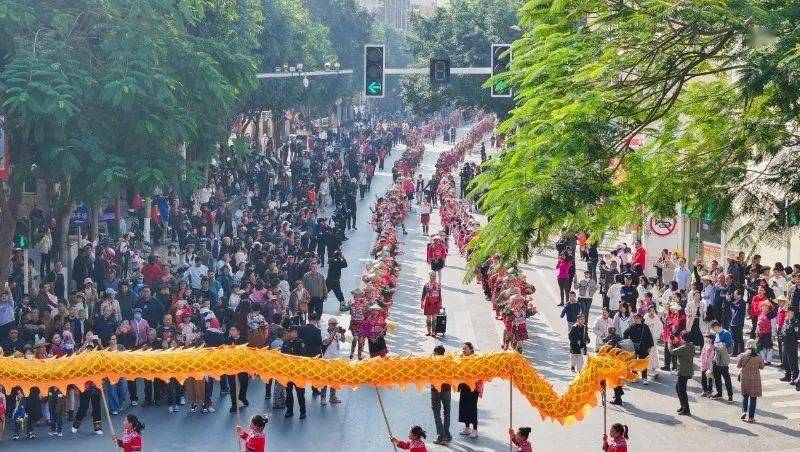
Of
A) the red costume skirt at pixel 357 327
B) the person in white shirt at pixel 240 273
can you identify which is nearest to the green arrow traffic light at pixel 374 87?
the person in white shirt at pixel 240 273

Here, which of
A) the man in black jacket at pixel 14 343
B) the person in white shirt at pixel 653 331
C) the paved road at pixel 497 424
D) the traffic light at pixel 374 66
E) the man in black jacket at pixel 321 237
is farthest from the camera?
the man in black jacket at pixel 321 237

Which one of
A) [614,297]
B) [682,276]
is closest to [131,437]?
[614,297]

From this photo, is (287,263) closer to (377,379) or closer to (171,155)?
(171,155)

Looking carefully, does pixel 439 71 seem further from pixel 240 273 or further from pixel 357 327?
pixel 357 327

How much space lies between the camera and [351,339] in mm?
A: 28141

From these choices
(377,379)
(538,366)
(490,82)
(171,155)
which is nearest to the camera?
(377,379)

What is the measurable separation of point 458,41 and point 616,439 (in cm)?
5267

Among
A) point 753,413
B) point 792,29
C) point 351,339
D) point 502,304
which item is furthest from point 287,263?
point 792,29

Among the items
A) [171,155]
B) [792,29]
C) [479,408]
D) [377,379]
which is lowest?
[479,408]

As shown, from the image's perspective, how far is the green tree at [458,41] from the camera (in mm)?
65375

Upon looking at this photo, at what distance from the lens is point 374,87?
34875 millimetres

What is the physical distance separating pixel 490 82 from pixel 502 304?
8.52m

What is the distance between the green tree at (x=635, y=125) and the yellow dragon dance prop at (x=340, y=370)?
5.80ft

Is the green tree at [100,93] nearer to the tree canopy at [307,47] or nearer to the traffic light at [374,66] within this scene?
the traffic light at [374,66]
